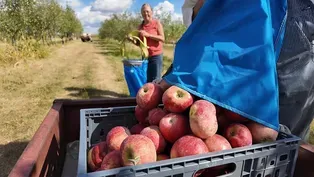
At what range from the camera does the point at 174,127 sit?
1253 mm

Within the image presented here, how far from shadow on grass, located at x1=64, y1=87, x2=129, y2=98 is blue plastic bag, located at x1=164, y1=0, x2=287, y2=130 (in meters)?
5.75

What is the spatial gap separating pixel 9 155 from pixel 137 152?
3.17 m

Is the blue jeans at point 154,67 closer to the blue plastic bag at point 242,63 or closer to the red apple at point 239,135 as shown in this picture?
the blue plastic bag at point 242,63

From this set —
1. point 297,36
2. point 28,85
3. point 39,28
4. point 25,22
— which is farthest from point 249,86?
point 39,28

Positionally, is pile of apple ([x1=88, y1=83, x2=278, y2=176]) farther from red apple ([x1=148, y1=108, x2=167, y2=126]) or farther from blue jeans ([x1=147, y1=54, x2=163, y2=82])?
blue jeans ([x1=147, y1=54, x2=163, y2=82])

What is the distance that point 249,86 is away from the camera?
124cm

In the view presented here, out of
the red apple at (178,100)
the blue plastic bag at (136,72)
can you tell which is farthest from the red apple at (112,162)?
the blue plastic bag at (136,72)

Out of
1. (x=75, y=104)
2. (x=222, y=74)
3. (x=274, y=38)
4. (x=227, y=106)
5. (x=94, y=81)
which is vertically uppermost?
(x=274, y=38)

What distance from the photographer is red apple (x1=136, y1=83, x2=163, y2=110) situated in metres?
1.46

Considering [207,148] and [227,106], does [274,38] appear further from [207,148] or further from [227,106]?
[207,148]

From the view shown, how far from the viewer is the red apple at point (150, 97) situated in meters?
1.46

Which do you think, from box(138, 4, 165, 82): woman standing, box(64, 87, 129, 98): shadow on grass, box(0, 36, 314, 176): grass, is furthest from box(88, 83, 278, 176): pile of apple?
box(64, 87, 129, 98): shadow on grass

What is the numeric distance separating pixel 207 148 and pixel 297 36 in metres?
0.84

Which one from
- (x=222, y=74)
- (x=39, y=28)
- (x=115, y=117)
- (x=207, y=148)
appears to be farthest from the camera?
(x=39, y=28)
